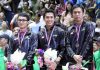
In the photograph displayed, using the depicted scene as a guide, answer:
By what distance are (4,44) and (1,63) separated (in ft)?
2.35

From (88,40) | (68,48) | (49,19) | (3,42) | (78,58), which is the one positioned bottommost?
(78,58)

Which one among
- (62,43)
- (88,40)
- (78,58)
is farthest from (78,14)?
(78,58)

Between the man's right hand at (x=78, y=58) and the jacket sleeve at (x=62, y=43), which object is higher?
the jacket sleeve at (x=62, y=43)

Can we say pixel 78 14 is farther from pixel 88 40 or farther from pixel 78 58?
pixel 78 58

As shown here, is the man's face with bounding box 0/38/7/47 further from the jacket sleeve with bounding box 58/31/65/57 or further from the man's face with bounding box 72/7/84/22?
the man's face with bounding box 72/7/84/22

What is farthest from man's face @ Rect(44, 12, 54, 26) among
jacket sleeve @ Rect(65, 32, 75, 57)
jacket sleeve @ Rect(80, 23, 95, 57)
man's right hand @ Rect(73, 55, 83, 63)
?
man's right hand @ Rect(73, 55, 83, 63)

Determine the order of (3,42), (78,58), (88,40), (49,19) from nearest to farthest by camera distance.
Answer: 1. (78,58)
2. (88,40)
3. (49,19)
4. (3,42)

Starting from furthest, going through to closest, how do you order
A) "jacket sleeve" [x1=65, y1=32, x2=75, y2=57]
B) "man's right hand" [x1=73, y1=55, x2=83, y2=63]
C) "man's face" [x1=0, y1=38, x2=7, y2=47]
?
"man's face" [x1=0, y1=38, x2=7, y2=47] < "jacket sleeve" [x1=65, y1=32, x2=75, y2=57] < "man's right hand" [x1=73, y1=55, x2=83, y2=63]

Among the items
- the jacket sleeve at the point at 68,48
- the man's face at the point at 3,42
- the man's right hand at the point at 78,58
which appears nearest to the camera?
the man's right hand at the point at 78,58

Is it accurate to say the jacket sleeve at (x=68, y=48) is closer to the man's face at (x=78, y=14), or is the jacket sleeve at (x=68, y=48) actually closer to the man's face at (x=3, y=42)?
the man's face at (x=78, y=14)

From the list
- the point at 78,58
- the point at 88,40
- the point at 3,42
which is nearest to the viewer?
the point at 78,58

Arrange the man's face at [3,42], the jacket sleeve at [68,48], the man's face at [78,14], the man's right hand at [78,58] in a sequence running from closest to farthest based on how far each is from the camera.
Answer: the man's right hand at [78,58] < the jacket sleeve at [68,48] < the man's face at [78,14] < the man's face at [3,42]

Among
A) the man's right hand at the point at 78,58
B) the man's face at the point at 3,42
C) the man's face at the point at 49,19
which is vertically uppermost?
the man's face at the point at 49,19

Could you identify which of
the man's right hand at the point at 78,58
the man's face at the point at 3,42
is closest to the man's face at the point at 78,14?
the man's right hand at the point at 78,58
